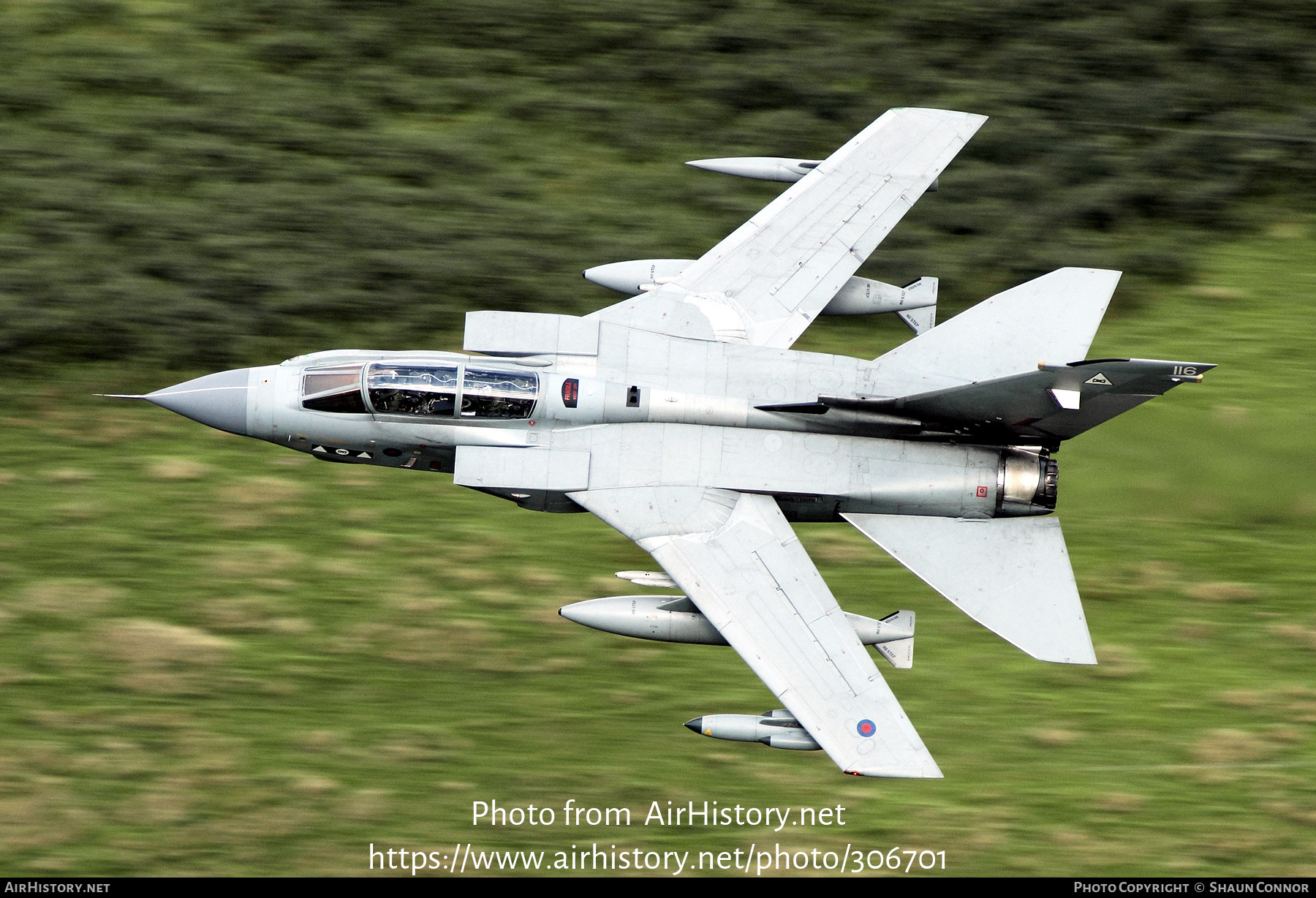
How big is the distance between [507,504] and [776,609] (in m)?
6.06

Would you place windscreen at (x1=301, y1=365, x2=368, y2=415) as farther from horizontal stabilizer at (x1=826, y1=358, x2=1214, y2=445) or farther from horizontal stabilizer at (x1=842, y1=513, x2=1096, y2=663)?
horizontal stabilizer at (x1=842, y1=513, x2=1096, y2=663)

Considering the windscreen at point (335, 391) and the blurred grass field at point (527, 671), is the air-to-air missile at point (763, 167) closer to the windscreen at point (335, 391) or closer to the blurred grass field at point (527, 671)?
the blurred grass field at point (527, 671)

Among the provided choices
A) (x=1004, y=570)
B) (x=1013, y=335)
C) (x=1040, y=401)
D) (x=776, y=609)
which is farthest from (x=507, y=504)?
(x=1040, y=401)

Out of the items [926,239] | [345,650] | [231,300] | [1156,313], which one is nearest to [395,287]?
[231,300]

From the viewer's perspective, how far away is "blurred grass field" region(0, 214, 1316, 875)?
61.4 feet

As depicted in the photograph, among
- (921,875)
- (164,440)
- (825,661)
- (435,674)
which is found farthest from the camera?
(164,440)

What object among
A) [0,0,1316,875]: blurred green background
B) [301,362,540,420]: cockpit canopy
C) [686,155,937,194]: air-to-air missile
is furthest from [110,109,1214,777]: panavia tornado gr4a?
[686,155,937,194]: air-to-air missile

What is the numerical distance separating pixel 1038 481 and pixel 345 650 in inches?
383

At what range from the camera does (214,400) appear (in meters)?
18.2

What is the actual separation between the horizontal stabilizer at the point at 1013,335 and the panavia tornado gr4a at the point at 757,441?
3cm

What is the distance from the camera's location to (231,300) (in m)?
23.3

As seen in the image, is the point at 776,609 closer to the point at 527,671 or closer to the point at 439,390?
the point at 527,671

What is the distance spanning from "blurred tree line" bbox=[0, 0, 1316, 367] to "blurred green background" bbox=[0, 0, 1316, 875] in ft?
0.24

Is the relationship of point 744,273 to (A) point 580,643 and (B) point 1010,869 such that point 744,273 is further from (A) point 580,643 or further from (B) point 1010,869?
(B) point 1010,869
